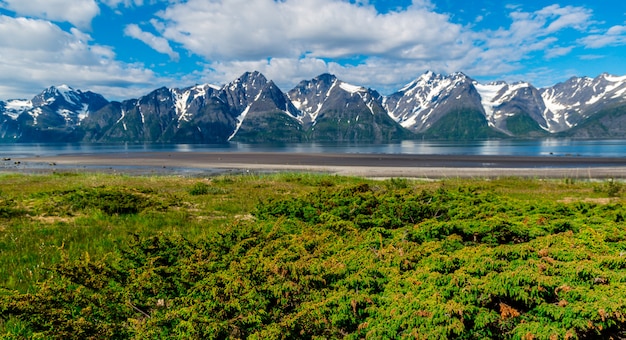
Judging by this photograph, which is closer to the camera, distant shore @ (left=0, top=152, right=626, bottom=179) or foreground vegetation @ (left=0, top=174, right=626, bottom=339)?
→ foreground vegetation @ (left=0, top=174, right=626, bottom=339)

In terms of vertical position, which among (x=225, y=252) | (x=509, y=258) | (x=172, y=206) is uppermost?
(x=509, y=258)

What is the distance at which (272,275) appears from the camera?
18.1 feet

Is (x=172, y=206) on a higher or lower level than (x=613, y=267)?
lower

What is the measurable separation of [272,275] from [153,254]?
341 centimetres

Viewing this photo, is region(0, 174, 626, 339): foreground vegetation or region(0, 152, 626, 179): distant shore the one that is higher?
region(0, 174, 626, 339): foreground vegetation

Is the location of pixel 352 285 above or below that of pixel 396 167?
above

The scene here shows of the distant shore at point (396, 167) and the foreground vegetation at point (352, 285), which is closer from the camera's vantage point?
the foreground vegetation at point (352, 285)

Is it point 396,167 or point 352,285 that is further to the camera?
point 396,167

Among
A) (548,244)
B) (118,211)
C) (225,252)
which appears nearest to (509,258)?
(548,244)

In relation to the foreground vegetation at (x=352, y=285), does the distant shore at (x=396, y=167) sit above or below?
below

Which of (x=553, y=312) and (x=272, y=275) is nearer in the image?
(x=553, y=312)

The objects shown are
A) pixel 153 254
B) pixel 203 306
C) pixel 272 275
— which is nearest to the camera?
pixel 203 306

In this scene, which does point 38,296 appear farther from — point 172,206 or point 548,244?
point 172,206

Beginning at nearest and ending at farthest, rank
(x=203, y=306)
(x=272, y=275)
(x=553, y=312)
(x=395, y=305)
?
(x=553, y=312) < (x=395, y=305) < (x=203, y=306) < (x=272, y=275)
